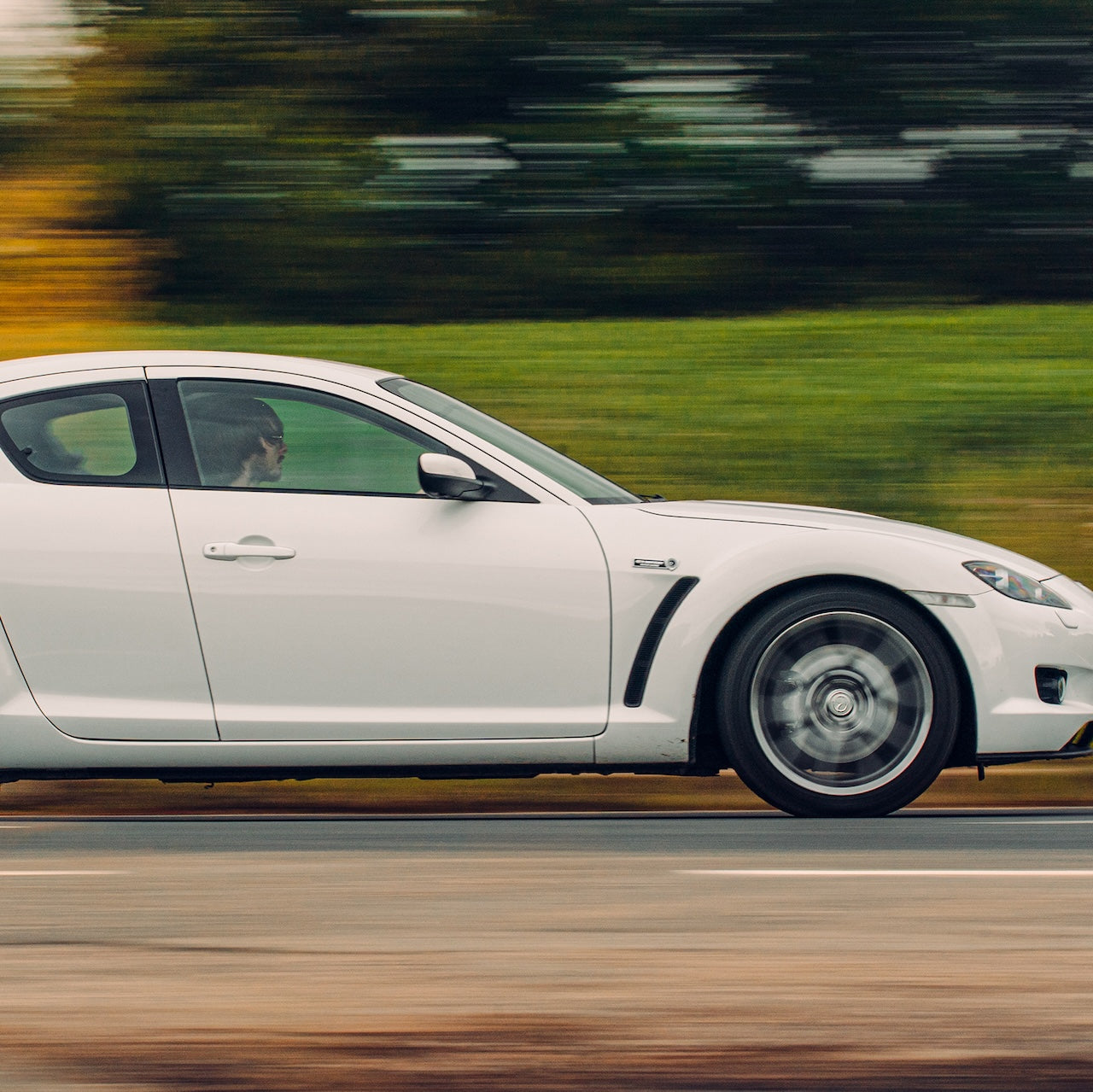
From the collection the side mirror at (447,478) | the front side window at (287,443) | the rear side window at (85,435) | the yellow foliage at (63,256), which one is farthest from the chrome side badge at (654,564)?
the yellow foliage at (63,256)

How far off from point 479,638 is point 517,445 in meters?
0.82

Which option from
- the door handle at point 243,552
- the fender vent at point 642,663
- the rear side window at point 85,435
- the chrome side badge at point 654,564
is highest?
the rear side window at point 85,435

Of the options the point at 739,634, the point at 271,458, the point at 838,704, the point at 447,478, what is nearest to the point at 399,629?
the point at 447,478

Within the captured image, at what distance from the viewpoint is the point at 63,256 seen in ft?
41.7

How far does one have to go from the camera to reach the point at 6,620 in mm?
5992

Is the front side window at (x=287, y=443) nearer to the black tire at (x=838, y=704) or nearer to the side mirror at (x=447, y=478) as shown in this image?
the side mirror at (x=447, y=478)

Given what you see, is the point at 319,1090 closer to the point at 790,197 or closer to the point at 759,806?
the point at 759,806

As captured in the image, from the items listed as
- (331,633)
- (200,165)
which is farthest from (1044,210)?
(331,633)

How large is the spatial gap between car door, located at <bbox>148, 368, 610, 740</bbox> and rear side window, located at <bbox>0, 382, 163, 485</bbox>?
0.24 meters

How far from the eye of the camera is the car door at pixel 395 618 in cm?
597

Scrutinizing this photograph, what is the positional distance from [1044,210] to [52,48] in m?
7.17

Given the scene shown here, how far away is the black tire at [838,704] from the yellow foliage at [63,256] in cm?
742

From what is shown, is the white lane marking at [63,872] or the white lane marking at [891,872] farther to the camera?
the white lane marking at [63,872]

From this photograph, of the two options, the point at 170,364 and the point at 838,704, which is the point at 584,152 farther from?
the point at 838,704
